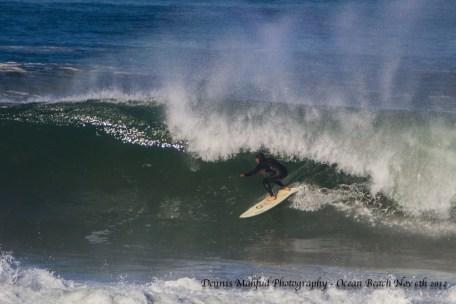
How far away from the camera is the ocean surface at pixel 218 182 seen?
11.9 m

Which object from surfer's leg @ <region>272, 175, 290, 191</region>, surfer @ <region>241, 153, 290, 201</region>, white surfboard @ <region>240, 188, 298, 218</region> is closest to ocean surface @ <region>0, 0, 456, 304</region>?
white surfboard @ <region>240, 188, 298, 218</region>

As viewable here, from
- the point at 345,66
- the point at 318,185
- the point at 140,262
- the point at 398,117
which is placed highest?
the point at 345,66

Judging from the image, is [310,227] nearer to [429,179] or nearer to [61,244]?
[429,179]

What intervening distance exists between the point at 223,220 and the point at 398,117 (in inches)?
245

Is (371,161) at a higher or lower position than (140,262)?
higher

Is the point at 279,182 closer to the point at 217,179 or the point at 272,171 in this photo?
the point at 272,171

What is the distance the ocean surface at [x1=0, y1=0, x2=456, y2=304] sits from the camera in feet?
39.2

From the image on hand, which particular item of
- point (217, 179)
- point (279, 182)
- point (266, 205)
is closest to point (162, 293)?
point (266, 205)

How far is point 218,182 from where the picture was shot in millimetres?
15758

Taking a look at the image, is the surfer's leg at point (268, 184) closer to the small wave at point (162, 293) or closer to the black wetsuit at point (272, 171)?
the black wetsuit at point (272, 171)

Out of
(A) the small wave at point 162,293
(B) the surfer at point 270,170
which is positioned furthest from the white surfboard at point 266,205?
(A) the small wave at point 162,293

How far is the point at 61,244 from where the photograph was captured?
43.3ft

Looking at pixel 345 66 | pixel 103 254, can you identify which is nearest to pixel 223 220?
pixel 103 254

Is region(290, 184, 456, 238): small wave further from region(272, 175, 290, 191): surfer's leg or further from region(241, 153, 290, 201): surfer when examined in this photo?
region(241, 153, 290, 201): surfer
